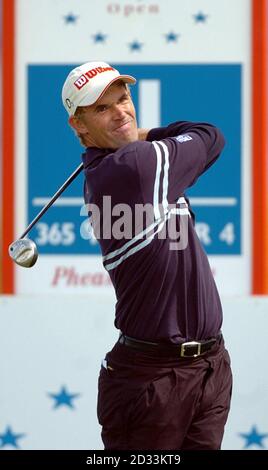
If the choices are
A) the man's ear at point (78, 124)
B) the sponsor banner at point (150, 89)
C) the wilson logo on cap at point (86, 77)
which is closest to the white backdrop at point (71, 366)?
the sponsor banner at point (150, 89)

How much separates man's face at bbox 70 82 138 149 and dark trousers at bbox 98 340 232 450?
58 centimetres

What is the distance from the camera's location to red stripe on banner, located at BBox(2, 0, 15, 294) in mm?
3615

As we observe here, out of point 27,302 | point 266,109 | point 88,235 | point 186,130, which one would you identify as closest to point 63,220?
point 88,235

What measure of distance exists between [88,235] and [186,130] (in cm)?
115

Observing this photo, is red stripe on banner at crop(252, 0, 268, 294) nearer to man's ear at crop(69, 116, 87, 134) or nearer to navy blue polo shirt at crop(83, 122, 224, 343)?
navy blue polo shirt at crop(83, 122, 224, 343)

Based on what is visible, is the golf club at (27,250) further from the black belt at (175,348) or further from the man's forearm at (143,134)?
the black belt at (175,348)

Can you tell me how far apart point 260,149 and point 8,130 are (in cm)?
101

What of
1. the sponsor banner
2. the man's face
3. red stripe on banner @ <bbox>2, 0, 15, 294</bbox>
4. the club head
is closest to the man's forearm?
the man's face

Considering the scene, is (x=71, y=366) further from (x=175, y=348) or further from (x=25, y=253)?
(x=175, y=348)

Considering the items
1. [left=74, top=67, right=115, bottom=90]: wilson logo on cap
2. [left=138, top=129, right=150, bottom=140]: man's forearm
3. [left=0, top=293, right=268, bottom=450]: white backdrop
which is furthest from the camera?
[left=0, top=293, right=268, bottom=450]: white backdrop

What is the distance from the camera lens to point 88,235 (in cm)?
364

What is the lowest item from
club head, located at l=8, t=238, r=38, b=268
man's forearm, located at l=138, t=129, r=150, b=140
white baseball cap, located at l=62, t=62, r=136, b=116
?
club head, located at l=8, t=238, r=38, b=268

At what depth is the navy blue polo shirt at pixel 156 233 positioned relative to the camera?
2371 mm

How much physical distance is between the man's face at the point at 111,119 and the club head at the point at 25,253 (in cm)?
43
